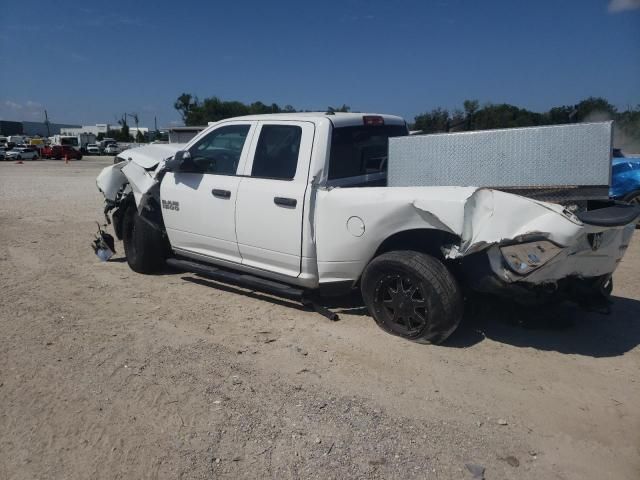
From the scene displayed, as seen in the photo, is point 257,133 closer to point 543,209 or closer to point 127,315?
point 127,315

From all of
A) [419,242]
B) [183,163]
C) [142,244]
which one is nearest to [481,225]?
[419,242]

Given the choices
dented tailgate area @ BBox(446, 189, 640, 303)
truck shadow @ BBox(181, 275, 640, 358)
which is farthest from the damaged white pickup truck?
truck shadow @ BBox(181, 275, 640, 358)

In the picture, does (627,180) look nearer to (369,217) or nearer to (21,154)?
(369,217)

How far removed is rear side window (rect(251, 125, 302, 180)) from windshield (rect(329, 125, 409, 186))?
1.16 ft

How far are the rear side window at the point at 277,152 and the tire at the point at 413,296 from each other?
4.01 feet

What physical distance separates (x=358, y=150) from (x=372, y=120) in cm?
38

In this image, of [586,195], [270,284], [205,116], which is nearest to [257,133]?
[270,284]

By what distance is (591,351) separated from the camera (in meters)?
4.10

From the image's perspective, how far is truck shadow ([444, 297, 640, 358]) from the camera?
13.7ft

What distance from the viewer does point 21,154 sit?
155ft

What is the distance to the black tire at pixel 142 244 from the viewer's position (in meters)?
6.02

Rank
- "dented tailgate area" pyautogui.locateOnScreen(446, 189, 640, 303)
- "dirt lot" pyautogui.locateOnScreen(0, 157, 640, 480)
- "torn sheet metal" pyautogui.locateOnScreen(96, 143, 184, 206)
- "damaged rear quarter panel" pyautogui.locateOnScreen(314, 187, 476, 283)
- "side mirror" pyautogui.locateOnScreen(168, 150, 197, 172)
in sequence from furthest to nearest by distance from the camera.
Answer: "torn sheet metal" pyautogui.locateOnScreen(96, 143, 184, 206), "side mirror" pyautogui.locateOnScreen(168, 150, 197, 172), "damaged rear quarter panel" pyautogui.locateOnScreen(314, 187, 476, 283), "dented tailgate area" pyautogui.locateOnScreen(446, 189, 640, 303), "dirt lot" pyautogui.locateOnScreen(0, 157, 640, 480)

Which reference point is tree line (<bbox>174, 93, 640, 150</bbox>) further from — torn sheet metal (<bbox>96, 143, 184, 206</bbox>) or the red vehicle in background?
the red vehicle in background

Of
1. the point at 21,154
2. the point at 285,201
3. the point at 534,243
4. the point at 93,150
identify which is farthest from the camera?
the point at 93,150
